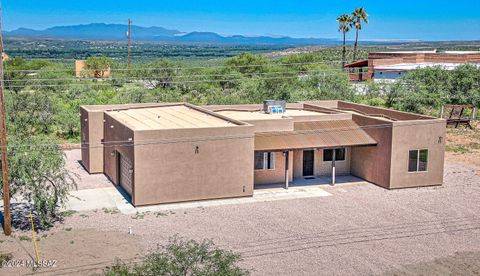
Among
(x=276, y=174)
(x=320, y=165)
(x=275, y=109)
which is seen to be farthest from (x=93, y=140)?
(x=320, y=165)

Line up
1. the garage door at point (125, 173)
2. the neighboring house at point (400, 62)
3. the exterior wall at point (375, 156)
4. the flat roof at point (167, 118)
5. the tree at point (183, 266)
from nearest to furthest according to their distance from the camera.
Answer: the tree at point (183, 266)
the garage door at point (125, 173)
the flat roof at point (167, 118)
the exterior wall at point (375, 156)
the neighboring house at point (400, 62)

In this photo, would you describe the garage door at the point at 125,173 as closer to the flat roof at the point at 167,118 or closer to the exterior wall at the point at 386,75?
the flat roof at the point at 167,118

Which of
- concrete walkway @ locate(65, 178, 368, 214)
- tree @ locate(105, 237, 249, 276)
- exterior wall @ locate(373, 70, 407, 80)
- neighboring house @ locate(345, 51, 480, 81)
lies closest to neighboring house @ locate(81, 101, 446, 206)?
concrete walkway @ locate(65, 178, 368, 214)

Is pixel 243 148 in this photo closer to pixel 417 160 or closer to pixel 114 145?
pixel 114 145

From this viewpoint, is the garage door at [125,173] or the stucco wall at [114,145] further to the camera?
the garage door at [125,173]

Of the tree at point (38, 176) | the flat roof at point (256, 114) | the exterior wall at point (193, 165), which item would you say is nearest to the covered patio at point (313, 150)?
the exterior wall at point (193, 165)
